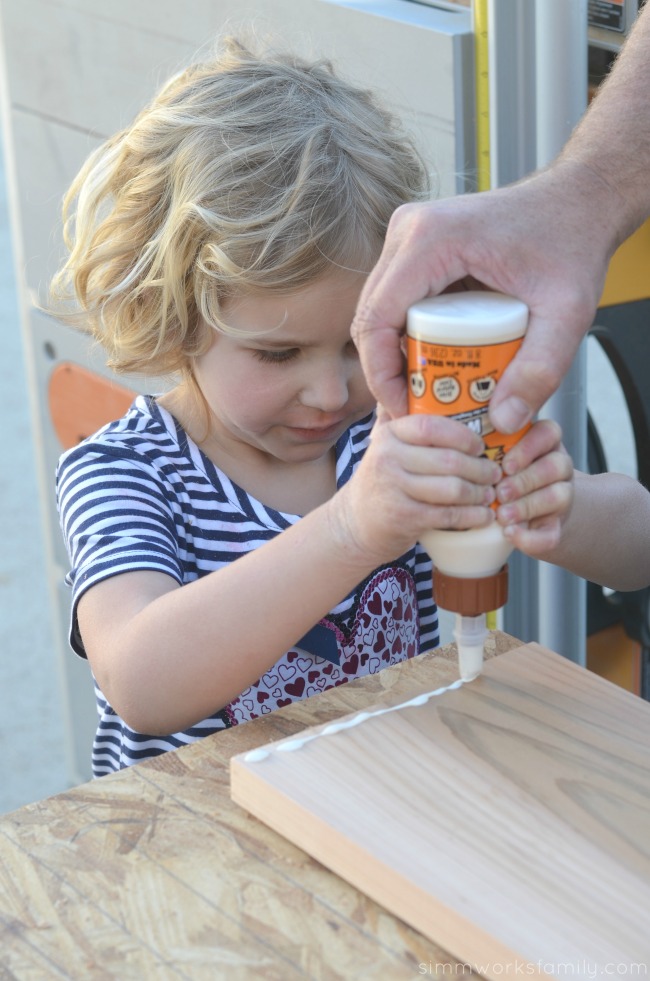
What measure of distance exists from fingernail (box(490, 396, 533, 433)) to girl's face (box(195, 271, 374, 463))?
1.20 feet

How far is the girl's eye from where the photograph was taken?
47.5 inches

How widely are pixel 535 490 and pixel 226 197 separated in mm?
505

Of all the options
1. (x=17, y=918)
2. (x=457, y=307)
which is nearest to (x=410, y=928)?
Answer: (x=17, y=918)

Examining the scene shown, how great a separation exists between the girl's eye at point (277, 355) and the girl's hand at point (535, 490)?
1.17ft

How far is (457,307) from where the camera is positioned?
0.84m

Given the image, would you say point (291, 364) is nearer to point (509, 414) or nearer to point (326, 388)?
point (326, 388)

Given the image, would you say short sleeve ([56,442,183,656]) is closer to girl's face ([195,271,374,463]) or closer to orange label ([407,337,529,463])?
girl's face ([195,271,374,463])

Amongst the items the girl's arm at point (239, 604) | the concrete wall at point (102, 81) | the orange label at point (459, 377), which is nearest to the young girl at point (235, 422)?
the girl's arm at point (239, 604)

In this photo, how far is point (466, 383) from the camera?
827 millimetres

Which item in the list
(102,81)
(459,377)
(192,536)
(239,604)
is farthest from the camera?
(102,81)

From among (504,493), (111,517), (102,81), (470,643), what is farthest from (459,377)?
(102,81)

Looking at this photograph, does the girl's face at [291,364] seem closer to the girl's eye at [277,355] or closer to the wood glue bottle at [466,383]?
the girl's eye at [277,355]

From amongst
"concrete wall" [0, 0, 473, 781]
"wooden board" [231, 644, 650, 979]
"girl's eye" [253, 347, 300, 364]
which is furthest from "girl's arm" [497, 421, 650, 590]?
"concrete wall" [0, 0, 473, 781]

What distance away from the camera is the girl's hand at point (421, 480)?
85 cm
